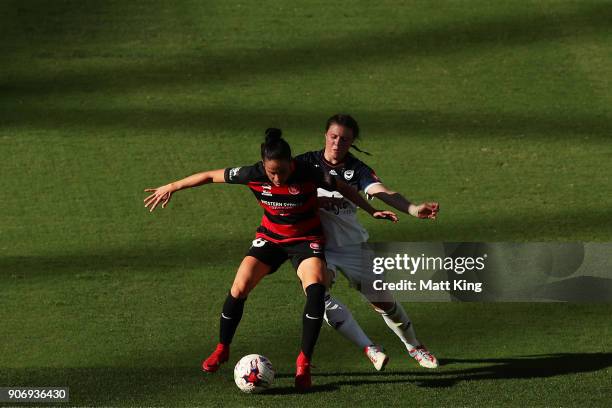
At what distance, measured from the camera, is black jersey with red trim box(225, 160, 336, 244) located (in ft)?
22.7

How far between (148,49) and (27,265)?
14.3 feet

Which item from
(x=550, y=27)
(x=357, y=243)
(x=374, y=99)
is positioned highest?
(x=550, y=27)

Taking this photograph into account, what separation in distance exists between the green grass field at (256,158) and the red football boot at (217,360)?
0.12 metres

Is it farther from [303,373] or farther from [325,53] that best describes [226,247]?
[325,53]

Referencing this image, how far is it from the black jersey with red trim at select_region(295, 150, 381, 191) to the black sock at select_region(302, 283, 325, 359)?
29.1 inches

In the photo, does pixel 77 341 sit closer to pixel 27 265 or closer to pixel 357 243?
pixel 27 265

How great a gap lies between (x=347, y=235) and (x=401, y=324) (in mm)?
706

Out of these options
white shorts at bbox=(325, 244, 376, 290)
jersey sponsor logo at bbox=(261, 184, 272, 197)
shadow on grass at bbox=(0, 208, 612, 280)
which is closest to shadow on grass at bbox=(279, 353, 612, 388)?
white shorts at bbox=(325, 244, 376, 290)

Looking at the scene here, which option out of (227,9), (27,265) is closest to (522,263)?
(27,265)

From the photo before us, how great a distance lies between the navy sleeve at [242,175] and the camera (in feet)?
23.0

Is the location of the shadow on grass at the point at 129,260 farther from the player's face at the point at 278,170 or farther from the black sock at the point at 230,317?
the player's face at the point at 278,170

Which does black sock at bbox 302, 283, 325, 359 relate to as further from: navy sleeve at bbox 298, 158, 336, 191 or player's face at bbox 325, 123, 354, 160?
player's face at bbox 325, 123, 354, 160

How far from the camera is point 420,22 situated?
13258 millimetres

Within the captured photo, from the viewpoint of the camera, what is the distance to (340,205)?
288 inches
